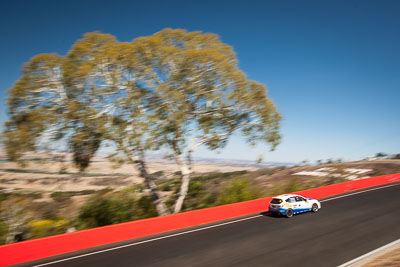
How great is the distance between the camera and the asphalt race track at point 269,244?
854cm

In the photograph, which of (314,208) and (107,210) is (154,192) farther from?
(314,208)

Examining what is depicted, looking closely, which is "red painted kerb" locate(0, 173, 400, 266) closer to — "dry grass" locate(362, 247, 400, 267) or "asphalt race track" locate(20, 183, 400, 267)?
"asphalt race track" locate(20, 183, 400, 267)

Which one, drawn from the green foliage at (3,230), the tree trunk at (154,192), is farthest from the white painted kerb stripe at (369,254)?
the green foliage at (3,230)

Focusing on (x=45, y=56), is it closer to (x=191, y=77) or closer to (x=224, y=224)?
(x=191, y=77)

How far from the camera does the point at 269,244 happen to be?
392 inches

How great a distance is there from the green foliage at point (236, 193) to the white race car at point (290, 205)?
5097 millimetres

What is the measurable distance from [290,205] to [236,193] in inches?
245

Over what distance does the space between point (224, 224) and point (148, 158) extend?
7.11m

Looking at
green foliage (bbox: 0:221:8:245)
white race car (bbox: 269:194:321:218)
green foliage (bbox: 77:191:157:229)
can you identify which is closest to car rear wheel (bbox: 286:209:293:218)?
white race car (bbox: 269:194:321:218)

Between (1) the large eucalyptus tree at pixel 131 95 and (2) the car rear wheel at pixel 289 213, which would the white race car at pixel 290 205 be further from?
(1) the large eucalyptus tree at pixel 131 95

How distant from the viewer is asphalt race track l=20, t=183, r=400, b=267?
8539mm

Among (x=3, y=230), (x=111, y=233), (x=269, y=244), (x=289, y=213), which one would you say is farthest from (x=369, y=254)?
(x=3, y=230)

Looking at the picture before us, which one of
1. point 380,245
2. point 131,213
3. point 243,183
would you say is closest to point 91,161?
point 131,213

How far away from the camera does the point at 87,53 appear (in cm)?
1577
